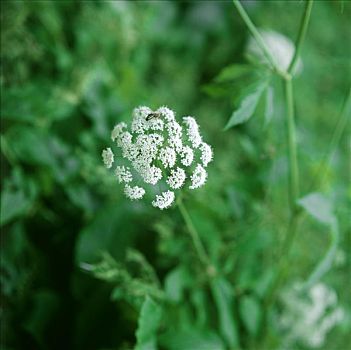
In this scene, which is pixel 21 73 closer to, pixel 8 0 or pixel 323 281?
pixel 8 0

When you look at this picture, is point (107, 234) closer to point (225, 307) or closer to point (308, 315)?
point (225, 307)

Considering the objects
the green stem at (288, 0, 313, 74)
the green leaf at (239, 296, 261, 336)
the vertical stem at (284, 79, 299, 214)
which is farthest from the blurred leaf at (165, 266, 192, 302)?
the green stem at (288, 0, 313, 74)

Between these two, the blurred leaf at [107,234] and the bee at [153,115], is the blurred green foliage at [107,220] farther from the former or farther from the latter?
the bee at [153,115]

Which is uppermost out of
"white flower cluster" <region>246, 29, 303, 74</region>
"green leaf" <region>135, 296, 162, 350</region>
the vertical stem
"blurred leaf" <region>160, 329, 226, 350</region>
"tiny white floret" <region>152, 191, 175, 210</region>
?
"white flower cluster" <region>246, 29, 303, 74</region>

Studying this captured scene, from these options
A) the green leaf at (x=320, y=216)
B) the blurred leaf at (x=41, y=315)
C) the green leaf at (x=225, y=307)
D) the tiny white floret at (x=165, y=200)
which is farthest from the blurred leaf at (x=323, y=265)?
the blurred leaf at (x=41, y=315)

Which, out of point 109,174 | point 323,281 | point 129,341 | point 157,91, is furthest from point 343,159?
point 129,341

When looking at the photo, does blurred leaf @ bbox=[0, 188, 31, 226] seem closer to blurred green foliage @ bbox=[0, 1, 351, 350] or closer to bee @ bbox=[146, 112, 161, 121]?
blurred green foliage @ bbox=[0, 1, 351, 350]

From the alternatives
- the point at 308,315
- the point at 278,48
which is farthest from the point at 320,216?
the point at 278,48
